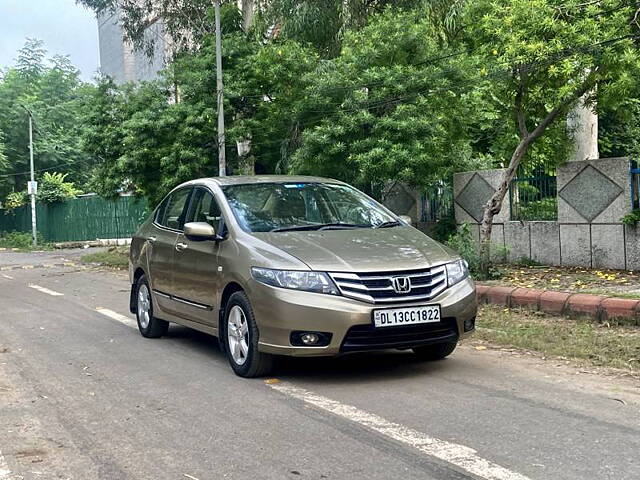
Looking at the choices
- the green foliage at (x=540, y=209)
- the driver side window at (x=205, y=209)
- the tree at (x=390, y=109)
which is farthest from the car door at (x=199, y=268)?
the green foliage at (x=540, y=209)

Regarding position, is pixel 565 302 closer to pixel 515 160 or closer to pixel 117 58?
pixel 515 160

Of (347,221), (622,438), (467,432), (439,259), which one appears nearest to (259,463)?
(467,432)

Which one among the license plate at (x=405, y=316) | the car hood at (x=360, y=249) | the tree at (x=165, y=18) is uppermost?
the tree at (x=165, y=18)

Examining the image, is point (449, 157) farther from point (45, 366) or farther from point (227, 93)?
point (45, 366)

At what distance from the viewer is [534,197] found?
43.8ft

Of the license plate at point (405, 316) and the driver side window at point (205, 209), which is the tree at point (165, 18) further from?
the license plate at point (405, 316)

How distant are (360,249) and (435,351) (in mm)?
1338

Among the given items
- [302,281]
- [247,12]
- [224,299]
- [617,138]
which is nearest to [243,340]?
[224,299]

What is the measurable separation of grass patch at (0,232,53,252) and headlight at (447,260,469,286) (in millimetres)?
31604

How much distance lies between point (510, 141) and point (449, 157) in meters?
1.33

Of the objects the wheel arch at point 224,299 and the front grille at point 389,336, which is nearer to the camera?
the front grille at point 389,336

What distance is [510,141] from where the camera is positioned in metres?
14.2

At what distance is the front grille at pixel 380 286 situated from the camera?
580cm

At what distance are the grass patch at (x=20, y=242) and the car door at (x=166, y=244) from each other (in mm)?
28576
